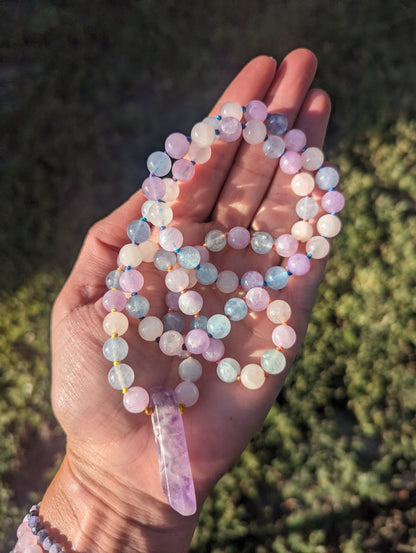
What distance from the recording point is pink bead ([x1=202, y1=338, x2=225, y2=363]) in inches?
97.5

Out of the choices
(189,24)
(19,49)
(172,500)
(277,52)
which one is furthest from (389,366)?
(19,49)

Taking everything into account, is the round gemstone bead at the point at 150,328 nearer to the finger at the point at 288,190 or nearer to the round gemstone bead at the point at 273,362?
the round gemstone bead at the point at 273,362

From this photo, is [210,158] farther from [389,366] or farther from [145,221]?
[389,366]

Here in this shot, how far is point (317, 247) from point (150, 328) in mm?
963

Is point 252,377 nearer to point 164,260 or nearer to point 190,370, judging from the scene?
point 190,370

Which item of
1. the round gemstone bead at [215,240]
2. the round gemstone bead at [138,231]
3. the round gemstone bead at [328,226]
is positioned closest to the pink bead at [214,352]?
the round gemstone bead at [215,240]

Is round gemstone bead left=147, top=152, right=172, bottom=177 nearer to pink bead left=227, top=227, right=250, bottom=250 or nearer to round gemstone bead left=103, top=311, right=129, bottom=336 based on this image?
pink bead left=227, top=227, right=250, bottom=250

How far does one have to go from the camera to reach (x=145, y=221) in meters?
2.59

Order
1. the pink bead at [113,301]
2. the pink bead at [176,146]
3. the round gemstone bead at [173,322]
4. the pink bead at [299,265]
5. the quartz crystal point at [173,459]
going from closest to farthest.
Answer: the quartz crystal point at [173,459]
the pink bead at [113,301]
the round gemstone bead at [173,322]
the pink bead at [299,265]
the pink bead at [176,146]

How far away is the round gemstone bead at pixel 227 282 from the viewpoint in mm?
2605

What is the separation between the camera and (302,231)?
2.70m

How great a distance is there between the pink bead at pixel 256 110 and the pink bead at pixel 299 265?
2.60ft

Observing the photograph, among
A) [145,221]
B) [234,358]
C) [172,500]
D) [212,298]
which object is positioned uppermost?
[145,221]

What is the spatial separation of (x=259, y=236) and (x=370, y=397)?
126cm
